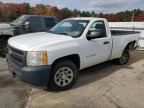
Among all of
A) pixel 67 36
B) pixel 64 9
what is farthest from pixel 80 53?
pixel 64 9

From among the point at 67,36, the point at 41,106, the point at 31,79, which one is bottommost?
the point at 41,106

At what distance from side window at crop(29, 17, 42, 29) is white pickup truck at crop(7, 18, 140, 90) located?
4.58 m

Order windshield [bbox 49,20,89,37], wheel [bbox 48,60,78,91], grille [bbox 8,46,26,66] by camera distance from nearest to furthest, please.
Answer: grille [bbox 8,46,26,66]
wheel [bbox 48,60,78,91]
windshield [bbox 49,20,89,37]

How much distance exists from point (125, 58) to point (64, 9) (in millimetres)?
60336

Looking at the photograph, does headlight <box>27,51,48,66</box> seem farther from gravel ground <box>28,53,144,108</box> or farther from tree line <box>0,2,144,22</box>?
tree line <box>0,2,144,22</box>

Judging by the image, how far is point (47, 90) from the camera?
4.70 m

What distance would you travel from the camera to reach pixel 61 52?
14.4ft

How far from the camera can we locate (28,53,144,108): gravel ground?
406 centimetres

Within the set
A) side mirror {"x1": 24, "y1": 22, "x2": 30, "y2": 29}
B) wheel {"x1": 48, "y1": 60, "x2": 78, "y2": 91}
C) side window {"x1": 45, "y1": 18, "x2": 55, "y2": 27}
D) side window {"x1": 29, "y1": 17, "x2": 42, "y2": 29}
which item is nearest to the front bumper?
wheel {"x1": 48, "y1": 60, "x2": 78, "y2": 91}

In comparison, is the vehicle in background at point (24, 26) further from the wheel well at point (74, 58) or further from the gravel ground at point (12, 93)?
the wheel well at point (74, 58)

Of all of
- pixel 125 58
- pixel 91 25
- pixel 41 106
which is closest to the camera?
pixel 41 106

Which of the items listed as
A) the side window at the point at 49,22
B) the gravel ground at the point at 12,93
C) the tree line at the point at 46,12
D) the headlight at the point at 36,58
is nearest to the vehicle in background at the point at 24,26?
the side window at the point at 49,22

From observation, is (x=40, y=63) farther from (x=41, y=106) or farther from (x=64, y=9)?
(x=64, y=9)

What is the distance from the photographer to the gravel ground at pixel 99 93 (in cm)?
406
